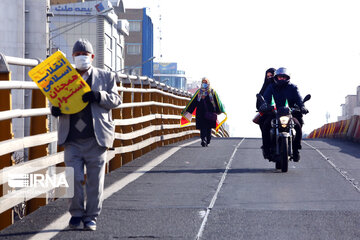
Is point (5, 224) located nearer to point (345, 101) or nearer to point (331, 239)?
point (331, 239)

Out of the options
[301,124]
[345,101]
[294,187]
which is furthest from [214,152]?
[345,101]

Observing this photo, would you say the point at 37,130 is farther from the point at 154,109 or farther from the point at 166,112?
the point at 166,112

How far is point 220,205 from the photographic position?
362 inches

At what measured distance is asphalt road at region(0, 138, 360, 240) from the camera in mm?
7499

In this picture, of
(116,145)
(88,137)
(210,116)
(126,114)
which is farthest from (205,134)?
(88,137)

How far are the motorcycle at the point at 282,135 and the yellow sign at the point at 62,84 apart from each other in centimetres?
628

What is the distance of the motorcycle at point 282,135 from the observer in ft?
43.7

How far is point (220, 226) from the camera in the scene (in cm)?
777

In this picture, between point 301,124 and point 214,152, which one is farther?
point 214,152

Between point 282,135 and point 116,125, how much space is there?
267 cm

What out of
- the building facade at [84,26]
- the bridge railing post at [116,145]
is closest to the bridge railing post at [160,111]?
the bridge railing post at [116,145]

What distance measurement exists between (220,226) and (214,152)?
10.2 m

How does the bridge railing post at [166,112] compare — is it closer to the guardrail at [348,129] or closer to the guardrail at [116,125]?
the guardrail at [116,125]

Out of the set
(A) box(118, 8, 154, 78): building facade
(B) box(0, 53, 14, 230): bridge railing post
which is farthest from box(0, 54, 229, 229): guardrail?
Answer: (A) box(118, 8, 154, 78): building facade
